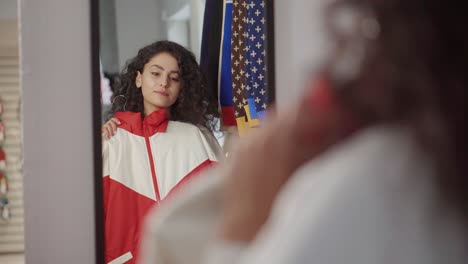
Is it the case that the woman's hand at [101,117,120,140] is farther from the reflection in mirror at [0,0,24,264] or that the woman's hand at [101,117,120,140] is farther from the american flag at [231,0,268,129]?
the reflection in mirror at [0,0,24,264]

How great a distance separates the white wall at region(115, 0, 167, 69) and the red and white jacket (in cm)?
17

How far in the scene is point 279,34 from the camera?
1.75 m

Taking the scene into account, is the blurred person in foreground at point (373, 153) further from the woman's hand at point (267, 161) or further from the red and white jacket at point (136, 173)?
the red and white jacket at point (136, 173)

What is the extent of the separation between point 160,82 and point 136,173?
241 mm

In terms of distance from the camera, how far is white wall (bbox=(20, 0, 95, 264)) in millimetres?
1605

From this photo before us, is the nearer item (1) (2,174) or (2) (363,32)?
(2) (363,32)

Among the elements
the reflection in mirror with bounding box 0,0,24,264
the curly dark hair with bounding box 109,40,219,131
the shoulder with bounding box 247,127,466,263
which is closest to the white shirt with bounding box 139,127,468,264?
the shoulder with bounding box 247,127,466,263

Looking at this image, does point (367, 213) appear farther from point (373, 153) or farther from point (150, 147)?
point (150, 147)

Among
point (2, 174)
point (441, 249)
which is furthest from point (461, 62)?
point (2, 174)

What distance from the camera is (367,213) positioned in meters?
0.42

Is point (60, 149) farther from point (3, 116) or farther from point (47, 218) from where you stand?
point (3, 116)

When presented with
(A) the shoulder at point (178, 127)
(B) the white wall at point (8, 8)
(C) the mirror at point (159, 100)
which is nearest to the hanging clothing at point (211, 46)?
(C) the mirror at point (159, 100)

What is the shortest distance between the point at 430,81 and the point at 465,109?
0.03m

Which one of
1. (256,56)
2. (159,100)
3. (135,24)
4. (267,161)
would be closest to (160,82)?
(159,100)
